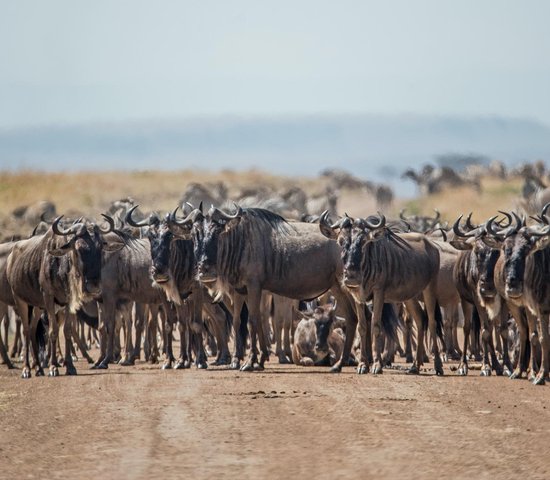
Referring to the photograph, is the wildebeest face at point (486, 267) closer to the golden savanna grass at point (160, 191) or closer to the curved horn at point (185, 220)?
the curved horn at point (185, 220)

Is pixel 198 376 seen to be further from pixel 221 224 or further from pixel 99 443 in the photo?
pixel 99 443

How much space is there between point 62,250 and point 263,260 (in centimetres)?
276

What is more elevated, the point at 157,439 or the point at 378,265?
the point at 378,265

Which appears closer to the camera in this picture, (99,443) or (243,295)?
(99,443)

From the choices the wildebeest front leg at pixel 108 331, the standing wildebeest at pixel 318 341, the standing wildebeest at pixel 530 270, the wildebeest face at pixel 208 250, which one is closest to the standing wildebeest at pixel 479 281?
the standing wildebeest at pixel 530 270

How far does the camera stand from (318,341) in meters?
20.9

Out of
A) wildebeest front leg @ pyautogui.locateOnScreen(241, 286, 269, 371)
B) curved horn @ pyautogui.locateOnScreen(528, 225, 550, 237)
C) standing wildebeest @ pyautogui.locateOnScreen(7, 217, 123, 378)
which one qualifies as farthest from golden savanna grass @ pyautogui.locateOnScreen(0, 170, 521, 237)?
curved horn @ pyautogui.locateOnScreen(528, 225, 550, 237)

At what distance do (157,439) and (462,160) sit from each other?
113812mm

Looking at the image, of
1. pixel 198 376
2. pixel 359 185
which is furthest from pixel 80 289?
pixel 359 185

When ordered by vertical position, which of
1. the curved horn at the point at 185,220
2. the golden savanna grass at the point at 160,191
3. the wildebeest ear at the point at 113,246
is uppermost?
the golden savanna grass at the point at 160,191

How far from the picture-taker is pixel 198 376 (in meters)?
18.4

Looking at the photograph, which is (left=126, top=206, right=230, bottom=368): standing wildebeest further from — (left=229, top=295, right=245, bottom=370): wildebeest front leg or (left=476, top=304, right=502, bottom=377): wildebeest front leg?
(left=476, top=304, right=502, bottom=377): wildebeest front leg

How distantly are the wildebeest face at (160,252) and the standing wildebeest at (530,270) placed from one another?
518 cm

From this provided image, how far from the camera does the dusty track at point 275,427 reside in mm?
10445
